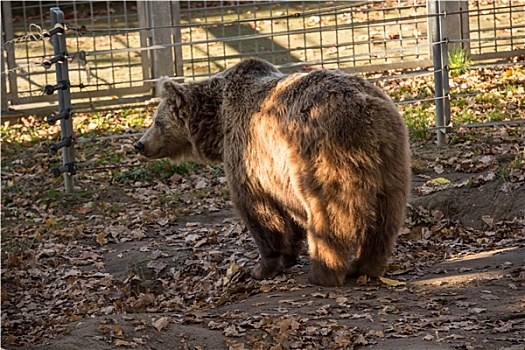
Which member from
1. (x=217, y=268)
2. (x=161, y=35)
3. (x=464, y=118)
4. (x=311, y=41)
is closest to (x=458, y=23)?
(x=311, y=41)

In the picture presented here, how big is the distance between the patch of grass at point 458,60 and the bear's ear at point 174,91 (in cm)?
605

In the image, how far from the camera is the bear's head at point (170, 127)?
25.3 ft

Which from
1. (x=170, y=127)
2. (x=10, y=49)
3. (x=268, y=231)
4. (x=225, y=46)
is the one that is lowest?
(x=268, y=231)

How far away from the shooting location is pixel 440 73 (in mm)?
10320

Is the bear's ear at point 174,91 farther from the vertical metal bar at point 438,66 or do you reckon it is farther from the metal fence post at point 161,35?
Answer: the metal fence post at point 161,35

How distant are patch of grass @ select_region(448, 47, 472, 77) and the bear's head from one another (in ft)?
19.4

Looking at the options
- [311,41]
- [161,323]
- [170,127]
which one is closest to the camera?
[161,323]

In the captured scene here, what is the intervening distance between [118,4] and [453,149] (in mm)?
9985

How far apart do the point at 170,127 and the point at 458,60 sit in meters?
6.19

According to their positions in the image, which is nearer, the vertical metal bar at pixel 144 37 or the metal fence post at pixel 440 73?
the metal fence post at pixel 440 73

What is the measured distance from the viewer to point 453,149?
10070 millimetres

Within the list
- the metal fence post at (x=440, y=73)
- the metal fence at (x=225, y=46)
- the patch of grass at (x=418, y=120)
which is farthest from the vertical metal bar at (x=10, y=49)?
the metal fence post at (x=440, y=73)

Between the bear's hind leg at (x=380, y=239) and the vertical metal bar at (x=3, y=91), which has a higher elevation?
the vertical metal bar at (x=3, y=91)

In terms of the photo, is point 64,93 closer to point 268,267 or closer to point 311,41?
point 268,267
